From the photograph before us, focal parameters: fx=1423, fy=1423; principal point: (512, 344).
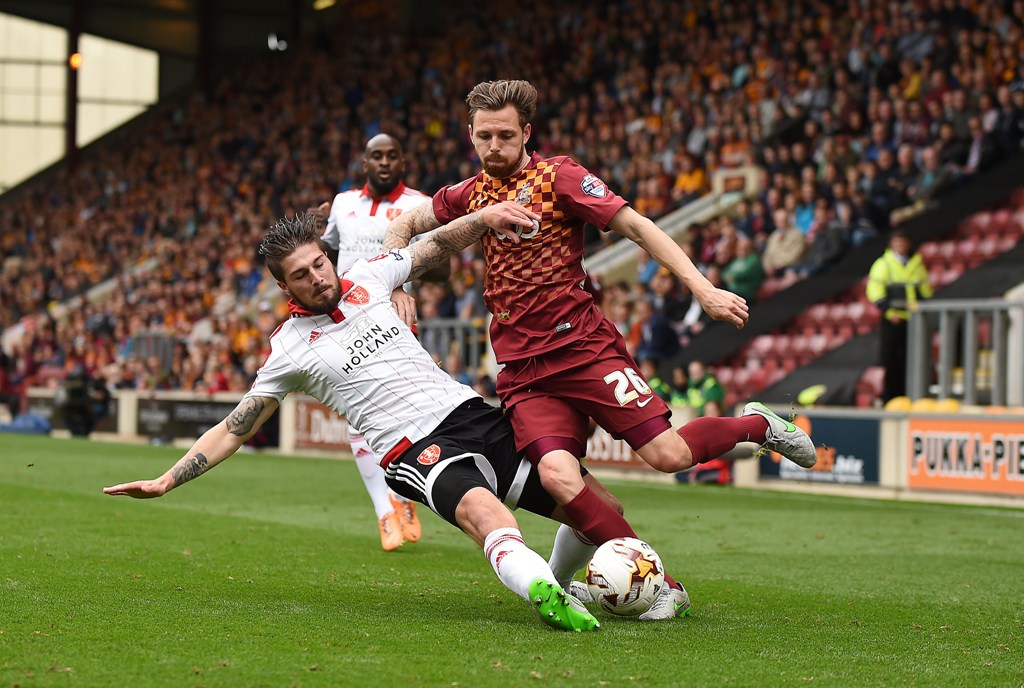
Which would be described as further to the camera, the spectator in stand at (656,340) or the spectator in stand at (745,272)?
the spectator in stand at (745,272)

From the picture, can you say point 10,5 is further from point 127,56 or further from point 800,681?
point 800,681

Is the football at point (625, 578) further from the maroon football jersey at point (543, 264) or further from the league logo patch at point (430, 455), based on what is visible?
the maroon football jersey at point (543, 264)

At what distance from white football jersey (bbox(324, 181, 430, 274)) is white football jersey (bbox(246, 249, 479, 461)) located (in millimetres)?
2894

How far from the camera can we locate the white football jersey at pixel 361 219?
9258mm

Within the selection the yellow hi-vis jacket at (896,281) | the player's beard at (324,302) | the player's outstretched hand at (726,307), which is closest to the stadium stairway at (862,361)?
the yellow hi-vis jacket at (896,281)

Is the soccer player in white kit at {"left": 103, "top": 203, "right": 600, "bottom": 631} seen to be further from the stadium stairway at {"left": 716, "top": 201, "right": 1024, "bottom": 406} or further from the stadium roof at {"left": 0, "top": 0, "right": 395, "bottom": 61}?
the stadium roof at {"left": 0, "top": 0, "right": 395, "bottom": 61}

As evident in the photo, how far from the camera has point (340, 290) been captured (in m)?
6.28

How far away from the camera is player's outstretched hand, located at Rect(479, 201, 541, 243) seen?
605 cm

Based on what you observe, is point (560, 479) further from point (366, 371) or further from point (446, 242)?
point (446, 242)

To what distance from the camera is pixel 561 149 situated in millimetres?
25219

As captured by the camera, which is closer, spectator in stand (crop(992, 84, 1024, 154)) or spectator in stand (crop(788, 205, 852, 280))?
spectator in stand (crop(992, 84, 1024, 154))

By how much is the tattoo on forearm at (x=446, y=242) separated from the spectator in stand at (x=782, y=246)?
12.8 m

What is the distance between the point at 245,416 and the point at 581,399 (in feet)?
4.86

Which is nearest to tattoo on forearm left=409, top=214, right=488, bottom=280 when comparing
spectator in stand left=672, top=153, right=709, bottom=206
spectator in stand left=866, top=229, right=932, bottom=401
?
spectator in stand left=866, top=229, right=932, bottom=401
